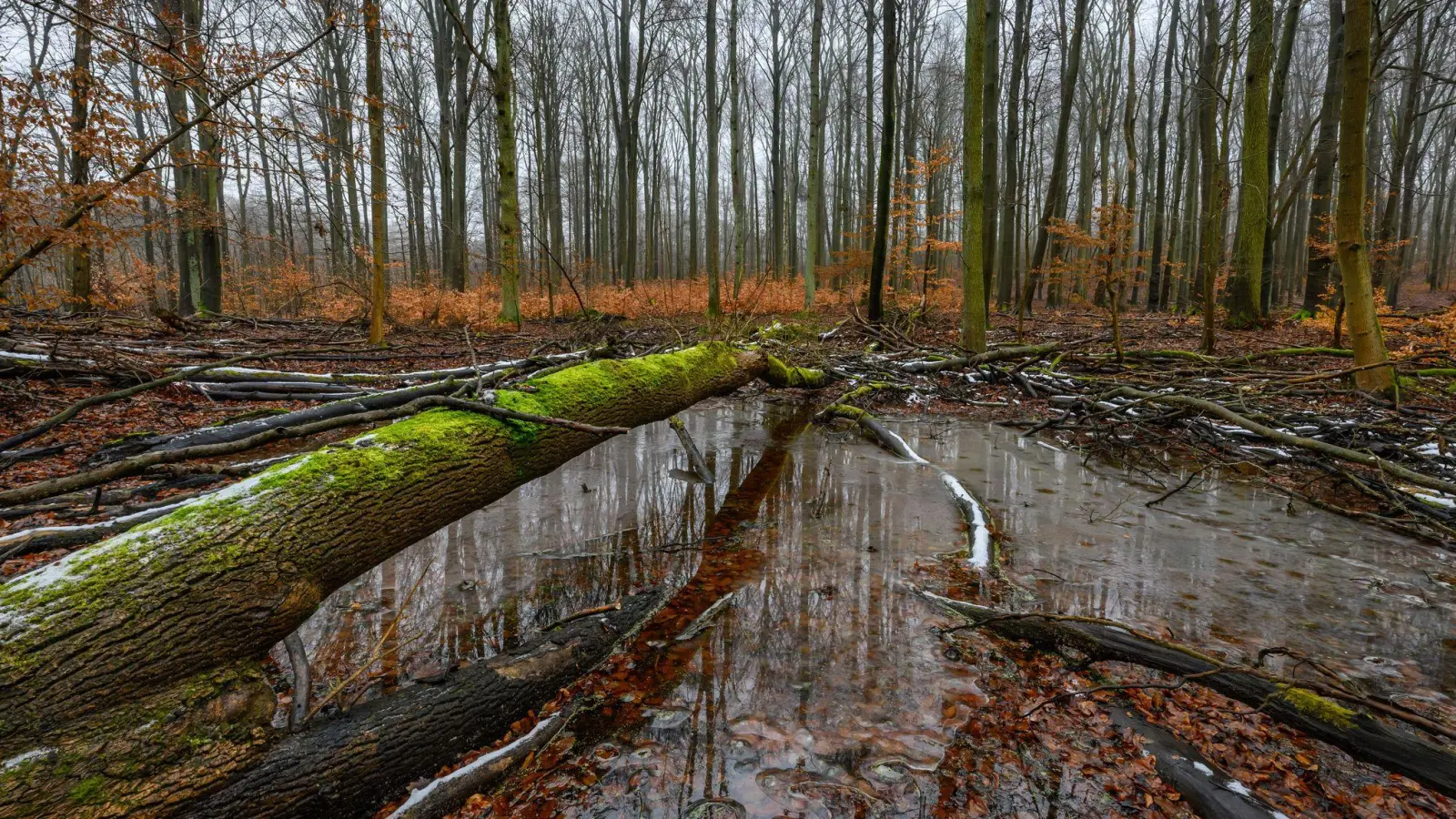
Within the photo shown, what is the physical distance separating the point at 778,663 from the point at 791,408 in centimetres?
643

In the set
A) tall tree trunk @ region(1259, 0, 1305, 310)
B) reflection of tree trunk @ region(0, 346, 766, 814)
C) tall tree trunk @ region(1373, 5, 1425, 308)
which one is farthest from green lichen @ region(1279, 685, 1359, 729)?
tall tree trunk @ region(1373, 5, 1425, 308)

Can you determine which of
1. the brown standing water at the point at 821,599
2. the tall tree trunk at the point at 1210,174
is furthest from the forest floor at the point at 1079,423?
the tall tree trunk at the point at 1210,174

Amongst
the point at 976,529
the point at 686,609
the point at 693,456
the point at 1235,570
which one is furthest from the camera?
the point at 693,456

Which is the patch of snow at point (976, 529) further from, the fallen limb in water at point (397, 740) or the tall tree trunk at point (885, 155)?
the tall tree trunk at point (885, 155)

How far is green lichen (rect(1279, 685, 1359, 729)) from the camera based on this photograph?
1878mm

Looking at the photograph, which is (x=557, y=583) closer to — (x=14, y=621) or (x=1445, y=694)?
(x=14, y=621)

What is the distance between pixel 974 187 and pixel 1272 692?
25.7 feet

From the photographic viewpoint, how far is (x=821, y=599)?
3191 mm

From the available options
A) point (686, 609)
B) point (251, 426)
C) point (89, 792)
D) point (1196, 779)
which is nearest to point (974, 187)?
point (686, 609)

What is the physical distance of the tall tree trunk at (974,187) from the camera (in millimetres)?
8148

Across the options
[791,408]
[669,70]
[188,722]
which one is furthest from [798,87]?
[188,722]

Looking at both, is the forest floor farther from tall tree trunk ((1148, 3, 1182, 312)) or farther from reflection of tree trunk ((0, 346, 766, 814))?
tall tree trunk ((1148, 3, 1182, 312))

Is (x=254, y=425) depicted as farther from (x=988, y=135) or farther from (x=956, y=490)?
(x=988, y=135)

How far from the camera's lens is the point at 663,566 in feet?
12.1
